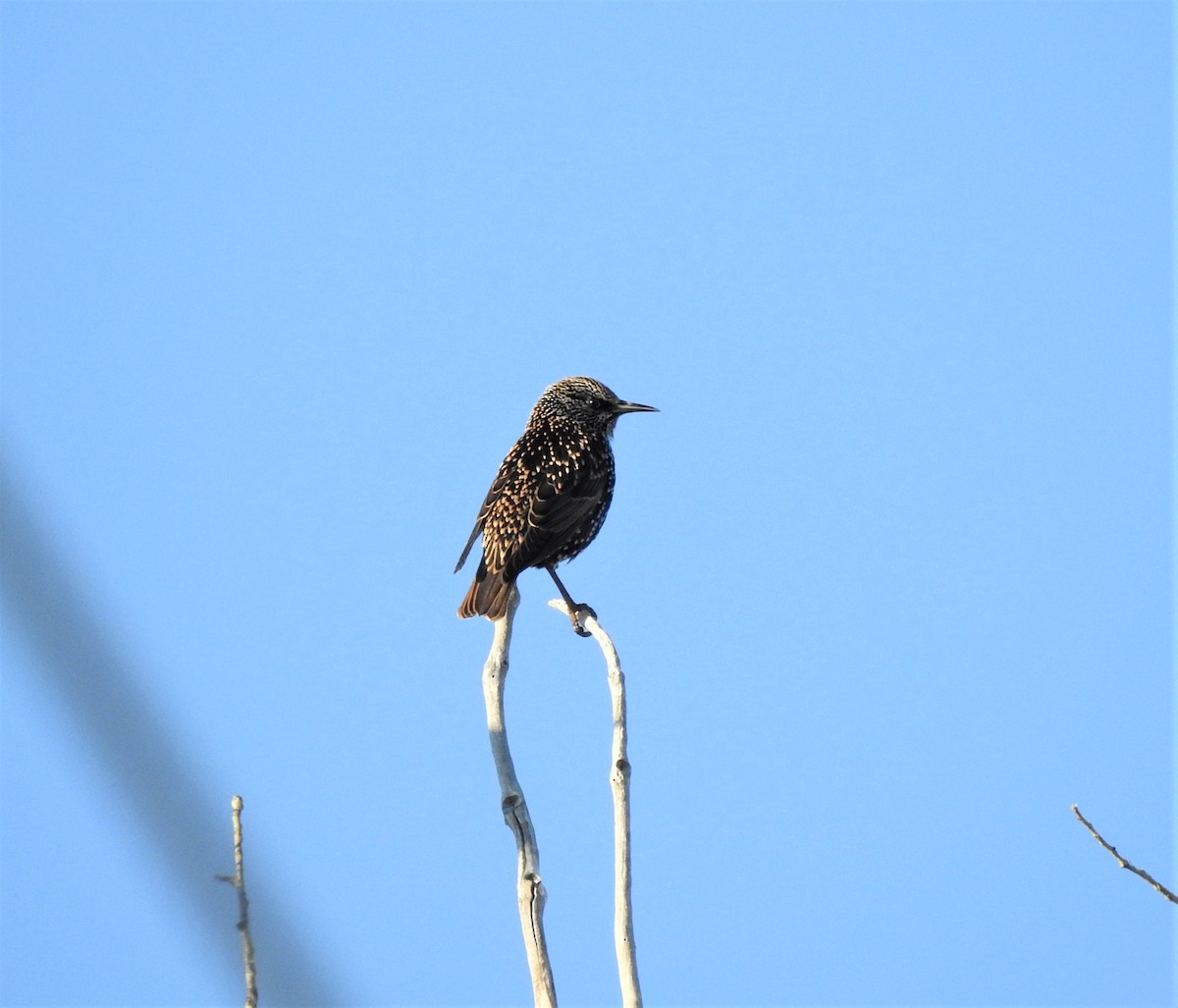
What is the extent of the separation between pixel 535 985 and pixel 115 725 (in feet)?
10.9

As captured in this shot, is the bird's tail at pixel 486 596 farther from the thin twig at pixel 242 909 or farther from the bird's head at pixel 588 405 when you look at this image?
the thin twig at pixel 242 909

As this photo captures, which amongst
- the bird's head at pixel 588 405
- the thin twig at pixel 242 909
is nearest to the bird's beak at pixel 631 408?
the bird's head at pixel 588 405

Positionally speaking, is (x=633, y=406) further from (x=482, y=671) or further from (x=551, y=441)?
(x=482, y=671)

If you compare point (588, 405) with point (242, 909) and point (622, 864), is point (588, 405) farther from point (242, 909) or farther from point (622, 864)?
point (242, 909)

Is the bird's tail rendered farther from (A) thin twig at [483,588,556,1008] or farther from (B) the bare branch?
(B) the bare branch

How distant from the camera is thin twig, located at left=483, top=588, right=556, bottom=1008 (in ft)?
13.7

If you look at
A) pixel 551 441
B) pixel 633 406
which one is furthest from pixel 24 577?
pixel 633 406

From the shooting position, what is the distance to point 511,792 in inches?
172

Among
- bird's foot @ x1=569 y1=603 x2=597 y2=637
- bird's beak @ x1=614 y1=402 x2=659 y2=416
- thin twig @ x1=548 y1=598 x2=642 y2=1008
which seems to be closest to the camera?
thin twig @ x1=548 y1=598 x2=642 y2=1008

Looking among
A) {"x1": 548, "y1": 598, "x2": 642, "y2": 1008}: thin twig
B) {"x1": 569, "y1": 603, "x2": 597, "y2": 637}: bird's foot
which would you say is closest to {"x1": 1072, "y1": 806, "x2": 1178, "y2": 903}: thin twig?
{"x1": 548, "y1": 598, "x2": 642, "y2": 1008}: thin twig

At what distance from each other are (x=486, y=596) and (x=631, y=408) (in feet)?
6.60

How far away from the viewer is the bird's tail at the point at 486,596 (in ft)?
21.9

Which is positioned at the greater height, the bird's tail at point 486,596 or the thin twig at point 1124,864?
the bird's tail at point 486,596

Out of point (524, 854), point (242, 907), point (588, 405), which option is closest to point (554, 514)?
point (588, 405)
